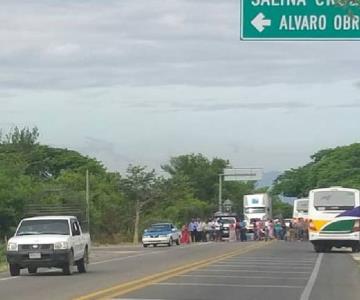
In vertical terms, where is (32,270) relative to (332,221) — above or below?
below

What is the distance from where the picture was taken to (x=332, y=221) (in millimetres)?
42406

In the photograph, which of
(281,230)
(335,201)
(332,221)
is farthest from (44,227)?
(281,230)

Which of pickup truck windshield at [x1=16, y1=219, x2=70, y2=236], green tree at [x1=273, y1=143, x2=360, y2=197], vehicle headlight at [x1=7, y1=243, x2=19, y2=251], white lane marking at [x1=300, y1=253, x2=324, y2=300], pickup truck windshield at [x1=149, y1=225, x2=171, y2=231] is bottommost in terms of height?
white lane marking at [x1=300, y1=253, x2=324, y2=300]

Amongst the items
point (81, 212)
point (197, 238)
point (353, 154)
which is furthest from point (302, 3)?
point (353, 154)

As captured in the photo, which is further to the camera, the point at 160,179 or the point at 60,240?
the point at 160,179

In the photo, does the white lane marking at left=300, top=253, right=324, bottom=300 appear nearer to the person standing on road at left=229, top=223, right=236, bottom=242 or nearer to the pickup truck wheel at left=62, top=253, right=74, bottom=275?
the pickup truck wheel at left=62, top=253, right=74, bottom=275

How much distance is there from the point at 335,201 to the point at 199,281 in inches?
814

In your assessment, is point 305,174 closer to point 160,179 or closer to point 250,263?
point 160,179

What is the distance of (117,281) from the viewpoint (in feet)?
76.6

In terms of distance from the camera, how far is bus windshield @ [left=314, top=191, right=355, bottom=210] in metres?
43.0

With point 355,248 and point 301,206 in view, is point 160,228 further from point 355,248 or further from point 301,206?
point 301,206

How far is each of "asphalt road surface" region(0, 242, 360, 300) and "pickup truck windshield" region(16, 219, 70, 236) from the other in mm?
1189

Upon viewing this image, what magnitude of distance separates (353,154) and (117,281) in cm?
8352

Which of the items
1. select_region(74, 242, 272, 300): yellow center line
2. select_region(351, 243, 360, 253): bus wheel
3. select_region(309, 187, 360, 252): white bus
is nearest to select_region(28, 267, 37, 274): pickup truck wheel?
select_region(74, 242, 272, 300): yellow center line
